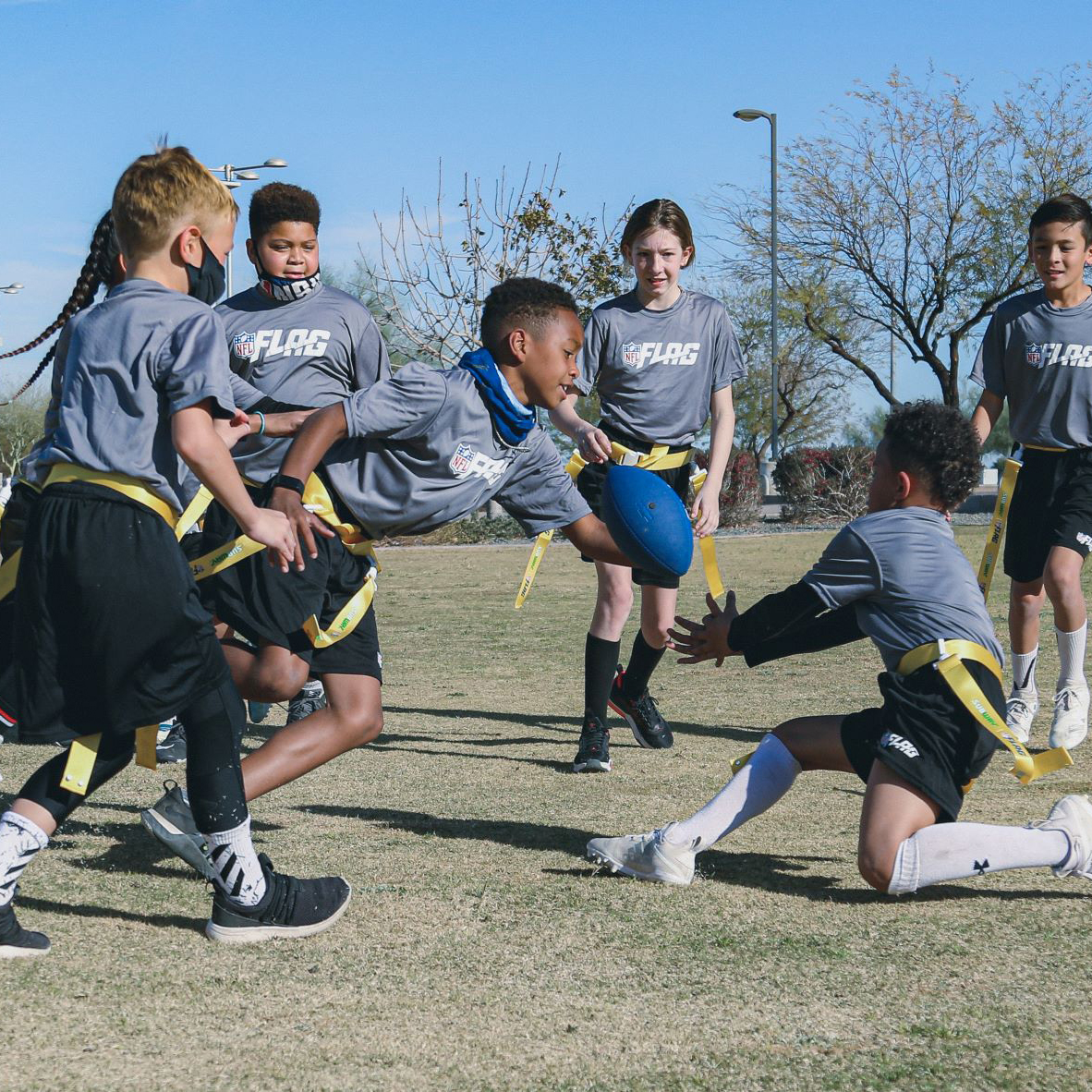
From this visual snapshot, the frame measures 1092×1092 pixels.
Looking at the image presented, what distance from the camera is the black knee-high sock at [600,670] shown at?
6.34 metres

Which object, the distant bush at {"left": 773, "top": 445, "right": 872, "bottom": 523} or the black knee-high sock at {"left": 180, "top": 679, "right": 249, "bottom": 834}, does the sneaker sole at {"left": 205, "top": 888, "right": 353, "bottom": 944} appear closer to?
the black knee-high sock at {"left": 180, "top": 679, "right": 249, "bottom": 834}

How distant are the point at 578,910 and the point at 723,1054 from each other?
1.08 meters

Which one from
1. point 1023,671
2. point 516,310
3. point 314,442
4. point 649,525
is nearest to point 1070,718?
point 1023,671

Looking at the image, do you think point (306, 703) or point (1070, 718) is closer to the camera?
point (1070, 718)

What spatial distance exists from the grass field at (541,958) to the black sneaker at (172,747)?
14.6 inches

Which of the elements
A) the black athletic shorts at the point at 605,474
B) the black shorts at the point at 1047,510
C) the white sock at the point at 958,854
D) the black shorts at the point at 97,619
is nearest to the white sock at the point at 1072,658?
the black shorts at the point at 1047,510

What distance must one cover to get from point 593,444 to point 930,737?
2339 millimetres

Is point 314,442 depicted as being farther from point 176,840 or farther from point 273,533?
point 176,840

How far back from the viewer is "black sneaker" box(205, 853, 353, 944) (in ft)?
11.8

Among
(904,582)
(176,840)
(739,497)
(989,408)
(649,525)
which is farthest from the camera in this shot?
(739,497)

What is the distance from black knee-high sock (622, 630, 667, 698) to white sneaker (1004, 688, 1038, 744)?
1.63 m

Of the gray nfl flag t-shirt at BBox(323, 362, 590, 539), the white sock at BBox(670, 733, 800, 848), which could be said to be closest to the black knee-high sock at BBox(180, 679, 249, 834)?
the gray nfl flag t-shirt at BBox(323, 362, 590, 539)

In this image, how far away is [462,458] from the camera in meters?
4.42

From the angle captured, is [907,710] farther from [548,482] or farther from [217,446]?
[217,446]
